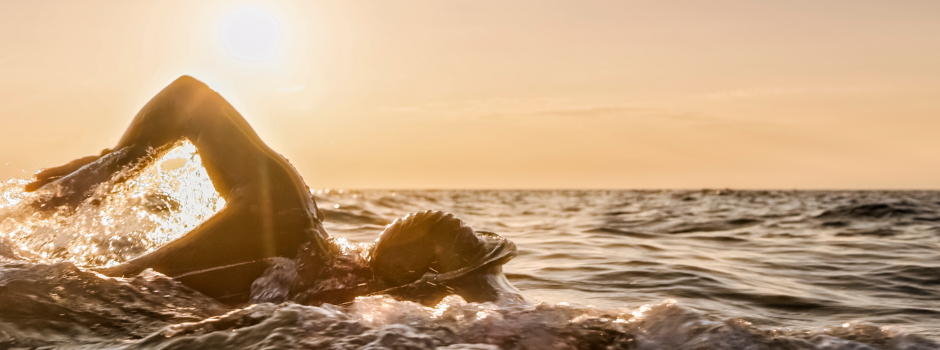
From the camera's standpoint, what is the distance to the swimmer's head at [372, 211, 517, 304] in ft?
13.6

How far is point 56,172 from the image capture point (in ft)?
13.6

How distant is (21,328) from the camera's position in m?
3.31

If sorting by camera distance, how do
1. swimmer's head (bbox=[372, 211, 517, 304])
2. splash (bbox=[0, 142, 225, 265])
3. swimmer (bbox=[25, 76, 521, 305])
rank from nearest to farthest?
swimmer (bbox=[25, 76, 521, 305]), swimmer's head (bbox=[372, 211, 517, 304]), splash (bbox=[0, 142, 225, 265])

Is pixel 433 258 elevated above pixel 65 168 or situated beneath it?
situated beneath

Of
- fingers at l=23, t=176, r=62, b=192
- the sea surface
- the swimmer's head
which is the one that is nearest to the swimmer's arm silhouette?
fingers at l=23, t=176, r=62, b=192

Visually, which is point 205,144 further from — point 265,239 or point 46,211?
point 46,211

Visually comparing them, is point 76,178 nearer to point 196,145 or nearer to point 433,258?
point 196,145

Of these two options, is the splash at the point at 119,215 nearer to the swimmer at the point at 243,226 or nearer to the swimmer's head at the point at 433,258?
the swimmer at the point at 243,226

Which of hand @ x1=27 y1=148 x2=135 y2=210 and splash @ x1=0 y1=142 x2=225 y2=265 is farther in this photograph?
splash @ x1=0 y1=142 x2=225 y2=265

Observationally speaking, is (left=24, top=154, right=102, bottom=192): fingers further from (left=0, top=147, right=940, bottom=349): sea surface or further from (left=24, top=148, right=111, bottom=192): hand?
(left=0, top=147, right=940, bottom=349): sea surface

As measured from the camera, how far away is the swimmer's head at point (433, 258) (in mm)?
4137

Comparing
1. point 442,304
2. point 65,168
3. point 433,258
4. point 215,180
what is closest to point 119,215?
point 65,168

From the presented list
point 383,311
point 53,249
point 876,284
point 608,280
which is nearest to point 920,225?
point 876,284

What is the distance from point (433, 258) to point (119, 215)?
249 cm
